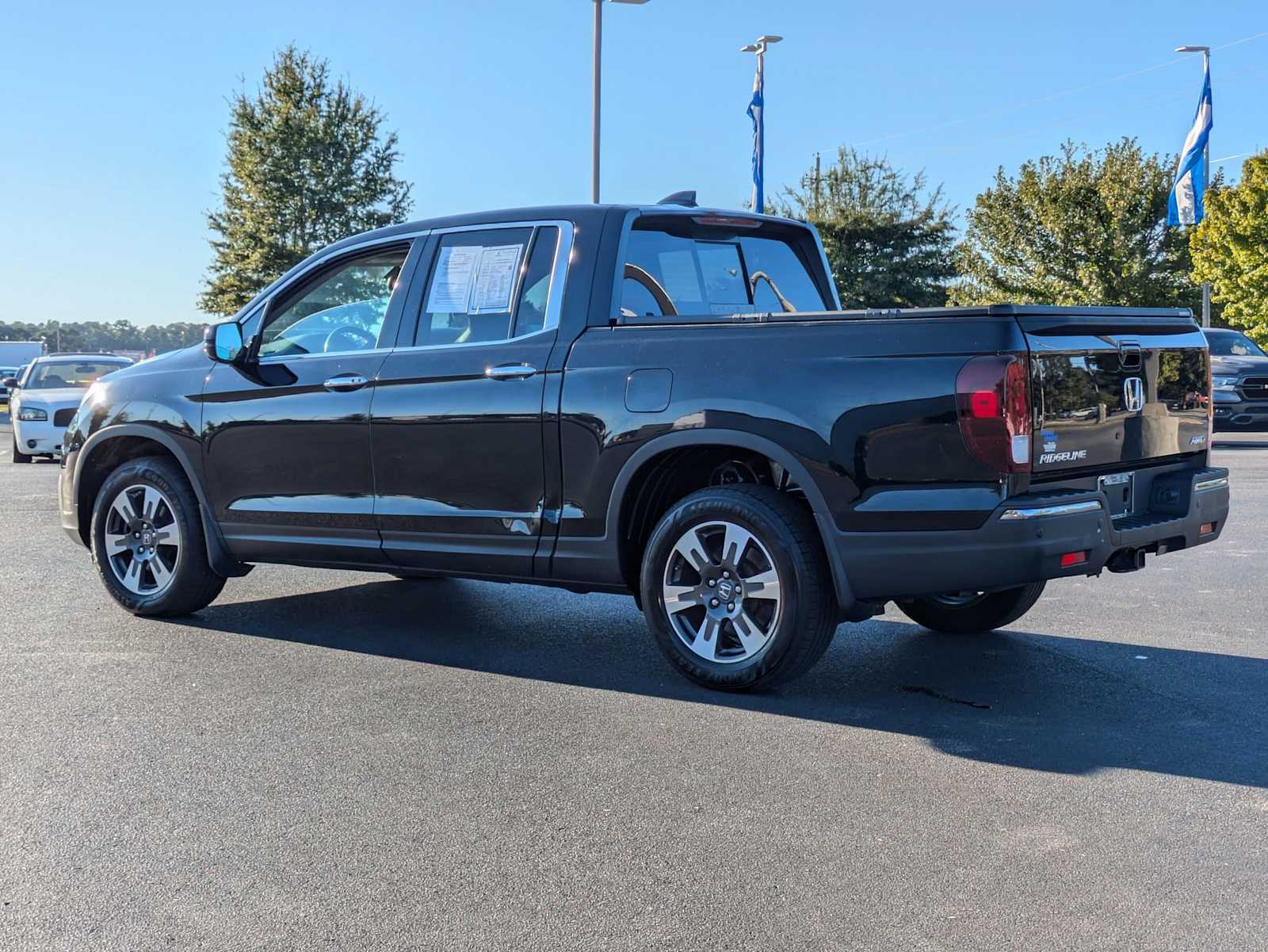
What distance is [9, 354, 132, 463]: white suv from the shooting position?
61.8 feet

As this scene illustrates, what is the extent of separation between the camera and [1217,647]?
20.5ft

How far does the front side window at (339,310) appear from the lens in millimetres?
6477

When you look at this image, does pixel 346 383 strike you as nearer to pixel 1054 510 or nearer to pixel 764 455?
pixel 764 455

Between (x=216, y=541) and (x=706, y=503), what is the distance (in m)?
2.75

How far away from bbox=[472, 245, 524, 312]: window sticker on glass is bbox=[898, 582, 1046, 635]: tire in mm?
2288

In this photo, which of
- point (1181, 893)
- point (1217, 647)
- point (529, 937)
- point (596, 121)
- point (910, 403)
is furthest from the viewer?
point (596, 121)

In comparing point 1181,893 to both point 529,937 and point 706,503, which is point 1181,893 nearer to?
point 529,937

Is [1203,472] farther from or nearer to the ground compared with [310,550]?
farther from the ground

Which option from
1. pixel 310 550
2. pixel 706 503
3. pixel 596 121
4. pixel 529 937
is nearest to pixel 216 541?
pixel 310 550

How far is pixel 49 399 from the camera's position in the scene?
1902 centimetres

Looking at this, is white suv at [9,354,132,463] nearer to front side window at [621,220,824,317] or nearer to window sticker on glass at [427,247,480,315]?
window sticker on glass at [427,247,480,315]

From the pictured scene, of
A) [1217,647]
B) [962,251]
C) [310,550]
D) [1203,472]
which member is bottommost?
[1217,647]

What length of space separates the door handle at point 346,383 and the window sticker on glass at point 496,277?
615 mm

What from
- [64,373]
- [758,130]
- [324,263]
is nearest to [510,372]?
[324,263]
